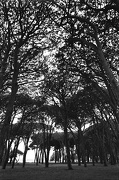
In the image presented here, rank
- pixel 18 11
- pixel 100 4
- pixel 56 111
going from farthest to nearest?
pixel 56 111
pixel 18 11
pixel 100 4

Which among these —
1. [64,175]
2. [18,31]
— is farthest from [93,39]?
[64,175]

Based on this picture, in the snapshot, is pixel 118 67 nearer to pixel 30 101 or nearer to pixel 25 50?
pixel 25 50

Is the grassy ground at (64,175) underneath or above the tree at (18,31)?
underneath

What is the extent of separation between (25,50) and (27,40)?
3.20ft

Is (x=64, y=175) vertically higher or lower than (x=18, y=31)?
lower

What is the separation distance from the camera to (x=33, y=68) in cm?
1441

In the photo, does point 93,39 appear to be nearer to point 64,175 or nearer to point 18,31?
point 18,31

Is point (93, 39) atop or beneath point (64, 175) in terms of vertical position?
atop

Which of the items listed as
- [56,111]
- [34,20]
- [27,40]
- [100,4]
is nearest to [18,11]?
[34,20]

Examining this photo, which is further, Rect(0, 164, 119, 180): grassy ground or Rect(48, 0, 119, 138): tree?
Rect(0, 164, 119, 180): grassy ground

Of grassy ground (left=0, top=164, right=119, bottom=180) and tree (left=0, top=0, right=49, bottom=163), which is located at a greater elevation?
tree (left=0, top=0, right=49, bottom=163)

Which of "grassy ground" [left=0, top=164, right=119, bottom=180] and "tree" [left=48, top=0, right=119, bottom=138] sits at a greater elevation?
"tree" [left=48, top=0, right=119, bottom=138]

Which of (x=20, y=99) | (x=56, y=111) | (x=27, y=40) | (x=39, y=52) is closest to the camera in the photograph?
(x=27, y=40)

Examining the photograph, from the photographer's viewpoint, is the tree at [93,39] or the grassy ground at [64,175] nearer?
the tree at [93,39]
